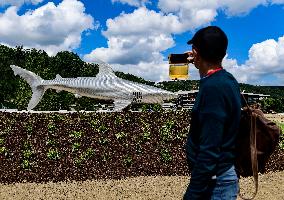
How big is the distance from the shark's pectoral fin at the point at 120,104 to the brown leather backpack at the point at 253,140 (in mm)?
12488

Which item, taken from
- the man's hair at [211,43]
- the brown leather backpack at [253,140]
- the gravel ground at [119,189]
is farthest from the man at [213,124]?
the gravel ground at [119,189]

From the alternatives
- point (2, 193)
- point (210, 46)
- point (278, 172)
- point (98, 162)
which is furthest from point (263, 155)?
point (278, 172)

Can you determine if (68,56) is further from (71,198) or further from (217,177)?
(217,177)

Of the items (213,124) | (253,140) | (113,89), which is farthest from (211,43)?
(113,89)

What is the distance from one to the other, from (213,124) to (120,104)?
13.4 metres

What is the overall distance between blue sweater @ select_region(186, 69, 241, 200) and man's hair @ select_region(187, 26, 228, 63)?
15 centimetres

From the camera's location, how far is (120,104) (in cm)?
1638

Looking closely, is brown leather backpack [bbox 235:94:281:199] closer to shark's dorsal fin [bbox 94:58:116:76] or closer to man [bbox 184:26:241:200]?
man [bbox 184:26:241:200]

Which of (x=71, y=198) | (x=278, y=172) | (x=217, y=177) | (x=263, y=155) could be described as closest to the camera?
(x=217, y=177)

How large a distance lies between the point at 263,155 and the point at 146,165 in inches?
343

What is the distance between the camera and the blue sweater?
9.98ft

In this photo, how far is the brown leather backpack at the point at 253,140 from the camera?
11.3ft

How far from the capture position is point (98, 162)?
39.7ft

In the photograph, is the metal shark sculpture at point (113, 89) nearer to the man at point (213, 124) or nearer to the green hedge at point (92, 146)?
the green hedge at point (92, 146)
